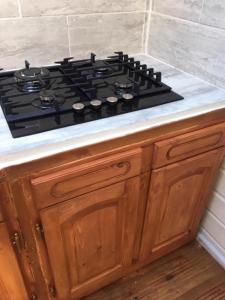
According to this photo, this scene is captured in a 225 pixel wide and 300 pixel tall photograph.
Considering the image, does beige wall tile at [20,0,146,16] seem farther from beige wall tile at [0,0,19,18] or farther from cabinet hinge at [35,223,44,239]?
cabinet hinge at [35,223,44,239]

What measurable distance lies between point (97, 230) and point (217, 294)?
2.43ft

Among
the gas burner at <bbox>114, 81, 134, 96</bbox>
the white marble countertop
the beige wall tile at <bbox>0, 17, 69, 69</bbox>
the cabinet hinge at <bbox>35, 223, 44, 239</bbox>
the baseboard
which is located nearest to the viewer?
the white marble countertop

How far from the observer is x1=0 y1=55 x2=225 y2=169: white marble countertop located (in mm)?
639

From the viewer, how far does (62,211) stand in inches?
30.0

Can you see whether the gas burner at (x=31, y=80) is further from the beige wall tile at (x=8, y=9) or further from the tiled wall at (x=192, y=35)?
the tiled wall at (x=192, y=35)

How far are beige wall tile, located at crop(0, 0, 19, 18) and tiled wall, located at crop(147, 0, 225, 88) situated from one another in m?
0.60

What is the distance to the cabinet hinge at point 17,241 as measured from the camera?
2.41ft

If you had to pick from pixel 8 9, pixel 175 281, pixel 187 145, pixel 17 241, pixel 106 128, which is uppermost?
pixel 8 9

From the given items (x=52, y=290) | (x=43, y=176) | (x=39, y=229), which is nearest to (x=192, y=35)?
(x=43, y=176)

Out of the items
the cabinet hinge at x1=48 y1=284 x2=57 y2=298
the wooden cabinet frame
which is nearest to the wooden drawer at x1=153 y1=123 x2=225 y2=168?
the wooden cabinet frame

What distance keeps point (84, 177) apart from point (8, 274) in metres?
0.41

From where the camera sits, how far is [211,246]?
134cm

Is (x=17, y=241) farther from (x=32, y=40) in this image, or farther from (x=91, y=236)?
(x=32, y=40)

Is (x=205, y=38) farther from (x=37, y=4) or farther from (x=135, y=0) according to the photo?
(x=37, y=4)
